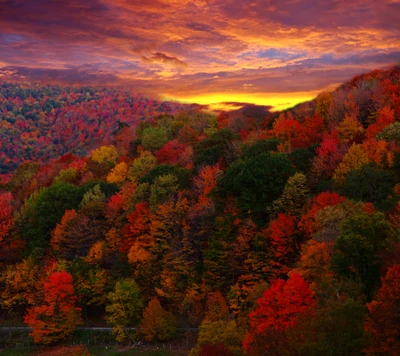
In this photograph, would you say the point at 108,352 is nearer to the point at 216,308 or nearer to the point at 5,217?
the point at 216,308

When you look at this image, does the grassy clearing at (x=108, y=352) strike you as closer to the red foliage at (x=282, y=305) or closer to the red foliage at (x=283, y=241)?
the red foliage at (x=283, y=241)

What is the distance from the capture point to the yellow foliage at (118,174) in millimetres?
90219

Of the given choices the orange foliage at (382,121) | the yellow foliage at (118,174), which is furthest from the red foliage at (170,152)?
the orange foliage at (382,121)

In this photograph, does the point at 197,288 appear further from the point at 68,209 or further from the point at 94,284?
the point at 68,209

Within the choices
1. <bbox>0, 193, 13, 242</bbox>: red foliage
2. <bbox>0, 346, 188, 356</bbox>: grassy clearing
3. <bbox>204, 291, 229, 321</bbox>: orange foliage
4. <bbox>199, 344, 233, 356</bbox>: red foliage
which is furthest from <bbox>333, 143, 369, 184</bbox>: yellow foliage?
<bbox>0, 193, 13, 242</bbox>: red foliage

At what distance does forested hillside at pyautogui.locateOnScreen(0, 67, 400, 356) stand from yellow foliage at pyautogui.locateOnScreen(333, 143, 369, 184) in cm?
17

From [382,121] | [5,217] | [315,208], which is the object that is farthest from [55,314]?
[382,121]

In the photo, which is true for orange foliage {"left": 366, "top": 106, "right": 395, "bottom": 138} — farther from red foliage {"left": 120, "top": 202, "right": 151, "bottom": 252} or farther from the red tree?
the red tree

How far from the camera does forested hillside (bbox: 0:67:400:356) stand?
33469 mm

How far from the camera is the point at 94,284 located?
63.7 metres

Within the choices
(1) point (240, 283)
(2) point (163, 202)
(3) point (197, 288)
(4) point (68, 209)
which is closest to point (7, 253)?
(4) point (68, 209)

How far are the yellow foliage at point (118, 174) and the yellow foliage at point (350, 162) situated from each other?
142 ft

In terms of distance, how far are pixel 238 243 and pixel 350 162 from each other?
56.1 feet

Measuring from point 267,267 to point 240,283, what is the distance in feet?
12.7
